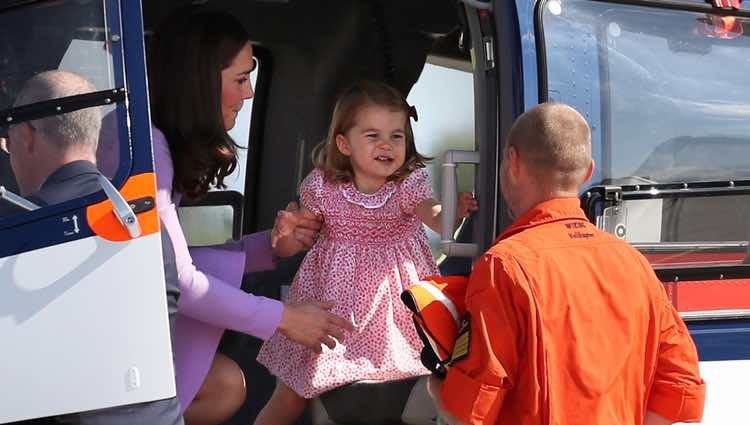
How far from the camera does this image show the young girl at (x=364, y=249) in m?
3.60

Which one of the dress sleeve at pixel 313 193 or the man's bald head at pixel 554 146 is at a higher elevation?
the man's bald head at pixel 554 146

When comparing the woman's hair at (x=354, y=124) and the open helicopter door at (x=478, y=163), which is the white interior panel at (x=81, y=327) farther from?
the woman's hair at (x=354, y=124)

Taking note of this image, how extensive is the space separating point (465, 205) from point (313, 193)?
0.61 m

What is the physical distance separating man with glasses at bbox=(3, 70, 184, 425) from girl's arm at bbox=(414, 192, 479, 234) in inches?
44.7

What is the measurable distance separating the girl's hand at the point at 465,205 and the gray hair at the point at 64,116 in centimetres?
119

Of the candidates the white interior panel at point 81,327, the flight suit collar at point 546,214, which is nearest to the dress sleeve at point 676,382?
the flight suit collar at point 546,214

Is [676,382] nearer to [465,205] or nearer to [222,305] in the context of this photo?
[465,205]

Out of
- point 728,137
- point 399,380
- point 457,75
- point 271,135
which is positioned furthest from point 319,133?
point 728,137

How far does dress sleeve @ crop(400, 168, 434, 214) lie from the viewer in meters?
3.66

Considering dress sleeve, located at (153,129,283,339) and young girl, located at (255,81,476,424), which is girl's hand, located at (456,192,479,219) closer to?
young girl, located at (255,81,476,424)

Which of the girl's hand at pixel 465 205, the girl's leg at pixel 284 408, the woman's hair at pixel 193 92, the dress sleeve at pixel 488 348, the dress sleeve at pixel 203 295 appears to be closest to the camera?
the dress sleeve at pixel 488 348

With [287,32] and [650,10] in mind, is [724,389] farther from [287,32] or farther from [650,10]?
[287,32]

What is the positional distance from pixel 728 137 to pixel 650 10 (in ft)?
1.58

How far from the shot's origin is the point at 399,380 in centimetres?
356
